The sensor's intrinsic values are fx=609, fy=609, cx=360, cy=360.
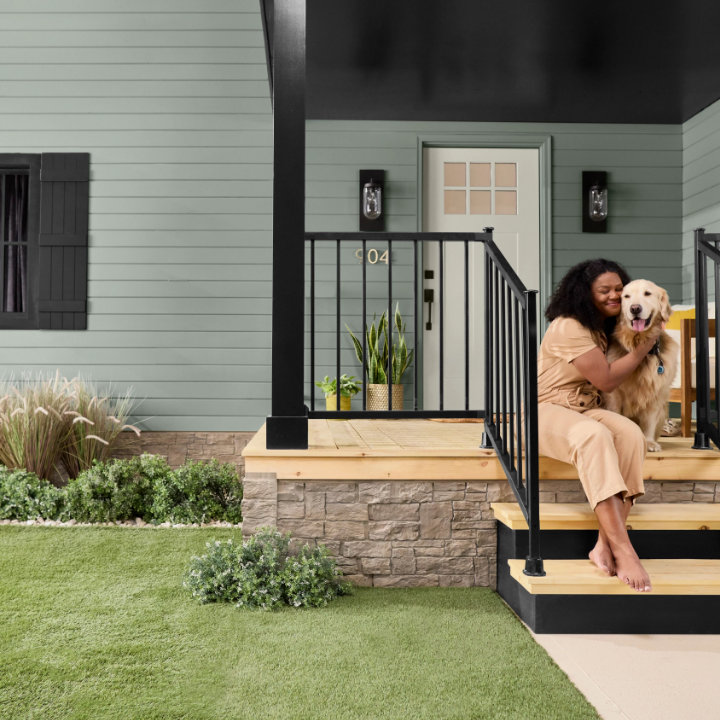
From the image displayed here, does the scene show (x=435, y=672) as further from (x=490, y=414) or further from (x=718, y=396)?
(x=718, y=396)

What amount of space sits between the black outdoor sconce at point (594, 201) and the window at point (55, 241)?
12.4ft

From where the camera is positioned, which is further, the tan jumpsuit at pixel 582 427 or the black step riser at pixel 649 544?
the black step riser at pixel 649 544

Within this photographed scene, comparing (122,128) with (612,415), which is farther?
(122,128)

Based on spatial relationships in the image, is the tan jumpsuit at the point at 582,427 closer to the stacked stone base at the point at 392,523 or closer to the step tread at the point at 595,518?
the step tread at the point at 595,518

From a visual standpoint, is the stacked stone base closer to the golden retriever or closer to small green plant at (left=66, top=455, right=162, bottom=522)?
the golden retriever

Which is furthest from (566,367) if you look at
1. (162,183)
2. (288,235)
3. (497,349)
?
(162,183)

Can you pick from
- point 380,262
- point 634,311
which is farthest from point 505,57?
point 634,311

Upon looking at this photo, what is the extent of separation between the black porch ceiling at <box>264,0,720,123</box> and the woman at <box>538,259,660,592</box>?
198cm

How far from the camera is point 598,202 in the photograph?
4.73 metres

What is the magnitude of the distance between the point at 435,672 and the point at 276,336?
4.37ft

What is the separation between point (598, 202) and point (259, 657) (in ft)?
13.8

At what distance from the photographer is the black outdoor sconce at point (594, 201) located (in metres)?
4.73

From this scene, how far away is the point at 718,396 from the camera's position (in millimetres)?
2617

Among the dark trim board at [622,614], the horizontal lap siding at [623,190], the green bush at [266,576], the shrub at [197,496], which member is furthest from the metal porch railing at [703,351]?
the shrub at [197,496]
